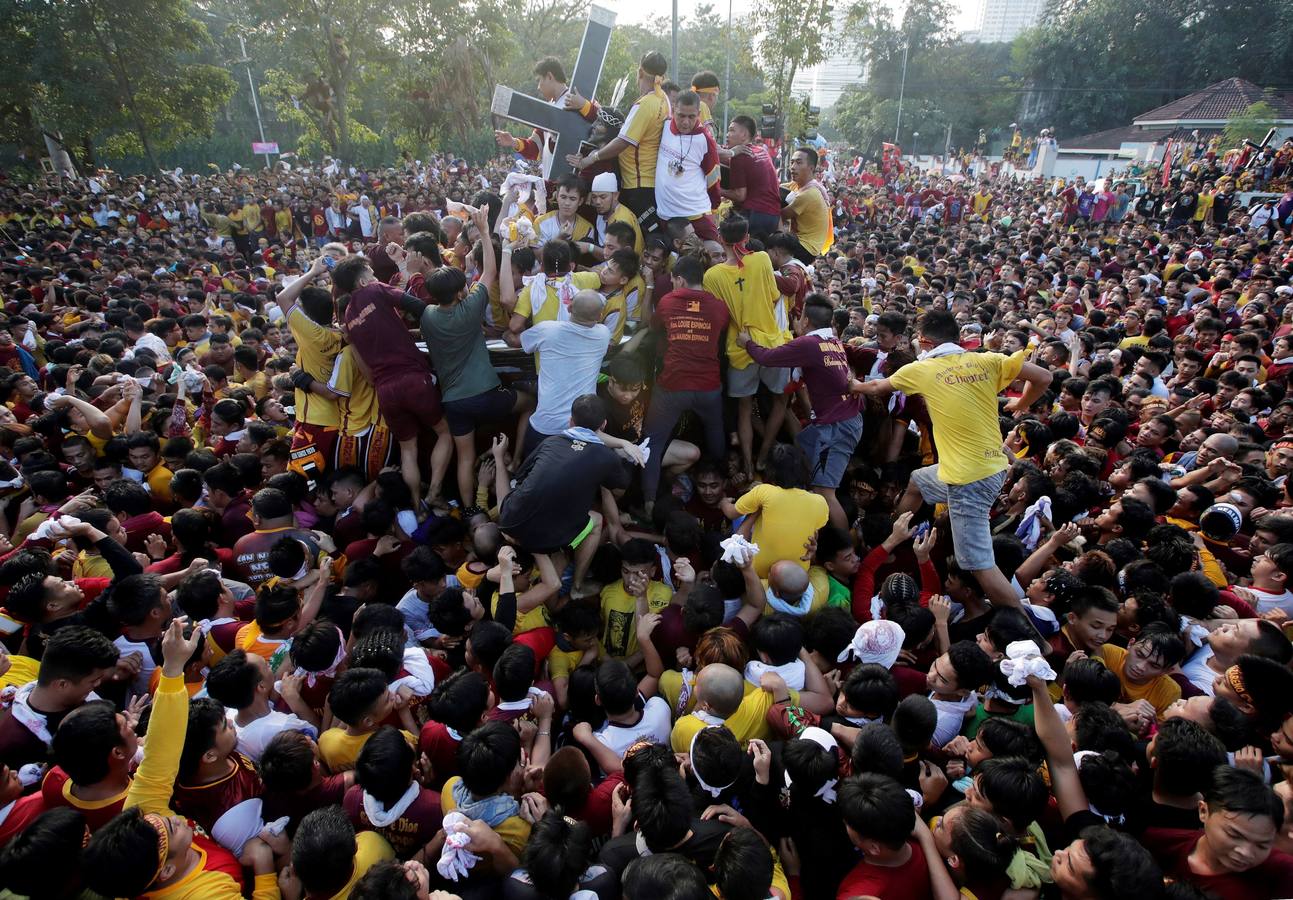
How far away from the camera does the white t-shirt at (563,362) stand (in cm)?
479

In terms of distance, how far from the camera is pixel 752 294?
5.36m

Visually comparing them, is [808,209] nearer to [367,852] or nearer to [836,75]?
[367,852]

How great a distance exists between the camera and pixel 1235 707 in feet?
10.3

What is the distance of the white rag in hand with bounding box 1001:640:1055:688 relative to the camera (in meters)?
Answer: 2.90

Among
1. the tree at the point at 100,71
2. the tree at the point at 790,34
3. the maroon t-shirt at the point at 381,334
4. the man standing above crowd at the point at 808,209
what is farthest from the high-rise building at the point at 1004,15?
the maroon t-shirt at the point at 381,334

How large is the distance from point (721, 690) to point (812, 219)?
18.0ft

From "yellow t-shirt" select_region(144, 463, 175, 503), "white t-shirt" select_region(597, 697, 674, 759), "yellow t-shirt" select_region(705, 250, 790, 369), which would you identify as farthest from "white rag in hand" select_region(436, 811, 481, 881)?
"yellow t-shirt" select_region(144, 463, 175, 503)

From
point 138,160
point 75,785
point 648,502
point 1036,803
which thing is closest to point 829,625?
point 1036,803

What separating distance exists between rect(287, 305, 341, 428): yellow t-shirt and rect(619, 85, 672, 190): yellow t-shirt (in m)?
2.99

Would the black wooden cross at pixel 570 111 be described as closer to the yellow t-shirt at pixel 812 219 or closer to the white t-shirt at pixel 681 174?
the white t-shirt at pixel 681 174

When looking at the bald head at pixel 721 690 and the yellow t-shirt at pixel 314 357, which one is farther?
the yellow t-shirt at pixel 314 357

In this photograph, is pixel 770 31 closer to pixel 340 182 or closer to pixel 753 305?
pixel 340 182

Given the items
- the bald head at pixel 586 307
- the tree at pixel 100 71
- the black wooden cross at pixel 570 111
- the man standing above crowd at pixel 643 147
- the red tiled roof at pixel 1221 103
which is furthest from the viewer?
the red tiled roof at pixel 1221 103

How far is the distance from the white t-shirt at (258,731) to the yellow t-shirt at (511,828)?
90 cm
